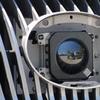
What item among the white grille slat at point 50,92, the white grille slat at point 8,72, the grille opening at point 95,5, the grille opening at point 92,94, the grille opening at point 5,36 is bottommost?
the grille opening at point 92,94

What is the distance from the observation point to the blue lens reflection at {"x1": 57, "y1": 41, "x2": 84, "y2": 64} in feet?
4.71

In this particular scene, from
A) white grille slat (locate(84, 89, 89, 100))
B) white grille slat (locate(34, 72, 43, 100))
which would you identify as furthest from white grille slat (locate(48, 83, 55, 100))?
white grille slat (locate(84, 89, 89, 100))

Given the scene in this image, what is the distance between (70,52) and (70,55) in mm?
13

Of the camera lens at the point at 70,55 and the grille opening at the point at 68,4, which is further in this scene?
the grille opening at the point at 68,4

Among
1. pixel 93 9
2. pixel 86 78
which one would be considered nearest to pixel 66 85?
pixel 86 78

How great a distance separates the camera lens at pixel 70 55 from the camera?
1438mm

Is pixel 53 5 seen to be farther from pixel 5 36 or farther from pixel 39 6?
pixel 5 36

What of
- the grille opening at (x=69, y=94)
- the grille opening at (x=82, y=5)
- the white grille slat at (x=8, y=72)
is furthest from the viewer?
the grille opening at (x=82, y=5)

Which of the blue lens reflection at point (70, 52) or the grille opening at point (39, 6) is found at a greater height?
the grille opening at point (39, 6)

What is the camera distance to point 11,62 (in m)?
1.49

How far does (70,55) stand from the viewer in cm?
144

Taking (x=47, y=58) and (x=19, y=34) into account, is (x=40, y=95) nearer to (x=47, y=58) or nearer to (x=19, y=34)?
(x=47, y=58)

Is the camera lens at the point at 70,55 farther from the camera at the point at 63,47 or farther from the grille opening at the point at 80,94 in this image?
the grille opening at the point at 80,94

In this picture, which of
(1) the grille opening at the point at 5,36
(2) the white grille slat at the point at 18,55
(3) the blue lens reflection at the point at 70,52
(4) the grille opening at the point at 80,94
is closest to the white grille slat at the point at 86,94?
(4) the grille opening at the point at 80,94
